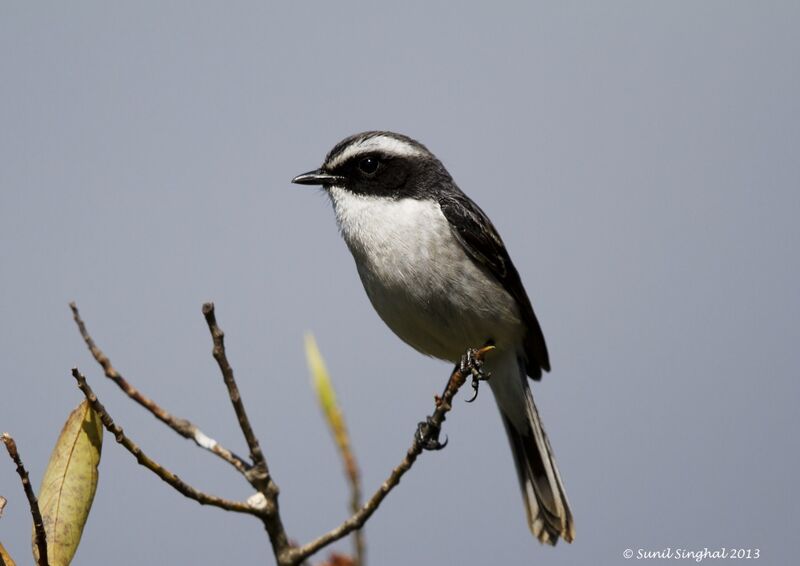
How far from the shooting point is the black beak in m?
6.30

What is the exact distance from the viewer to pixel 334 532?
2.98 metres

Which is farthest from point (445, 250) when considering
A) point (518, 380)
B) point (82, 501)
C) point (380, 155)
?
point (82, 501)

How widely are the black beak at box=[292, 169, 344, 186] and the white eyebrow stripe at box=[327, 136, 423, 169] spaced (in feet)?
0.27

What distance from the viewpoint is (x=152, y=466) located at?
2908mm

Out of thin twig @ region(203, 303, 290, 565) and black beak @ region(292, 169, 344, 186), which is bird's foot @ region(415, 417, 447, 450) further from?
black beak @ region(292, 169, 344, 186)

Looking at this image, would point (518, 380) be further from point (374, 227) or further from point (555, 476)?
point (374, 227)

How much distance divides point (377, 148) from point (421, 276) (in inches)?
47.2

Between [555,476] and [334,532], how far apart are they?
4.06 meters

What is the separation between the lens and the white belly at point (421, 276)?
564 centimetres

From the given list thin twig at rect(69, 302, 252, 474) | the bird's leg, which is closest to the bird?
the bird's leg

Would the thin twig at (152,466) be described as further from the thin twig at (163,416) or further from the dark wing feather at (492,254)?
the dark wing feather at (492,254)

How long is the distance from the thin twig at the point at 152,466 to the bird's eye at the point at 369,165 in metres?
3.61

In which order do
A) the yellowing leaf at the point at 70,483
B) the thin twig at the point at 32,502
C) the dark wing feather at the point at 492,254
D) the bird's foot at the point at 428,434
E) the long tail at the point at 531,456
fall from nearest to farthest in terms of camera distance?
the thin twig at the point at 32,502 → the yellowing leaf at the point at 70,483 → the bird's foot at the point at 428,434 → the dark wing feather at the point at 492,254 → the long tail at the point at 531,456

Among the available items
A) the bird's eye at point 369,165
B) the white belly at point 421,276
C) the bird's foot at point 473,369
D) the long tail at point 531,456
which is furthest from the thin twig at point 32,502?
the long tail at point 531,456
